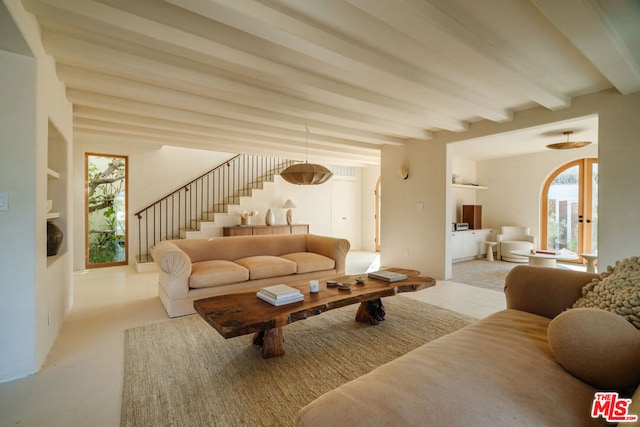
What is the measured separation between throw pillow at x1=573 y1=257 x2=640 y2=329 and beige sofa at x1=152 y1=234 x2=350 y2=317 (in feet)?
9.75

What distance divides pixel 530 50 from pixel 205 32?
2523 mm

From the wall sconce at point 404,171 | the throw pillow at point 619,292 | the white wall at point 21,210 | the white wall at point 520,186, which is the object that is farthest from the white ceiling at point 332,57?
the throw pillow at point 619,292

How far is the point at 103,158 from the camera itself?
5.92 m

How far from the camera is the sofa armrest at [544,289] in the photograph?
1791mm

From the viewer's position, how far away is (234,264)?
3.71m

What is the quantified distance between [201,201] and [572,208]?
8125mm

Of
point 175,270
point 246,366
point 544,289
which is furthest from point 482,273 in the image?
point 175,270

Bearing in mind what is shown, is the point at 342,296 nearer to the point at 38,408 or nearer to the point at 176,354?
the point at 176,354

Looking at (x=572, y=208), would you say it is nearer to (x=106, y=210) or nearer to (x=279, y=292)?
(x=279, y=292)

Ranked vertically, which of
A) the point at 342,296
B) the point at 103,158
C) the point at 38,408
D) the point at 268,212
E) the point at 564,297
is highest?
the point at 103,158

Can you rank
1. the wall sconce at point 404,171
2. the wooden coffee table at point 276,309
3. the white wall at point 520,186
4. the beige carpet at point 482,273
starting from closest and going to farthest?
the wooden coffee table at point 276,309
the white wall at point 520,186
the beige carpet at point 482,273
the wall sconce at point 404,171

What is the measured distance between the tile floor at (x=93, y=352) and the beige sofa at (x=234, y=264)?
0.38 metres

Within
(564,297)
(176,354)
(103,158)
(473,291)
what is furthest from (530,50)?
(103,158)

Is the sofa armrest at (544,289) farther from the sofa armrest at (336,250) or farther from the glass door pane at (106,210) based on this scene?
the glass door pane at (106,210)
